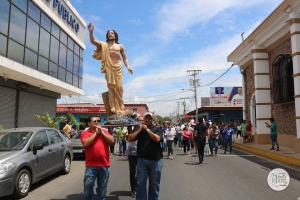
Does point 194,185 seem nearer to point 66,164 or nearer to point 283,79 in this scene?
point 66,164

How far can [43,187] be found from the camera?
6844 mm

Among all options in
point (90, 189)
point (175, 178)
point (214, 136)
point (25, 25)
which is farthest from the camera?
point (25, 25)

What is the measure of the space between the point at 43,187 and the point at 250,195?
491cm

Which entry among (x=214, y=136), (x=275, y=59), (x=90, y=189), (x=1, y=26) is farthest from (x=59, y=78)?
(x=90, y=189)

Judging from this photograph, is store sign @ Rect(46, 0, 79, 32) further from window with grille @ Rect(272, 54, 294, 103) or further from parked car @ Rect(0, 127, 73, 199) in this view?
window with grille @ Rect(272, 54, 294, 103)

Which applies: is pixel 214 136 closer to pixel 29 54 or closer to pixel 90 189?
pixel 90 189

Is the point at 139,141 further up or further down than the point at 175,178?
further up

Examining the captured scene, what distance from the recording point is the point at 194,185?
685 centimetres

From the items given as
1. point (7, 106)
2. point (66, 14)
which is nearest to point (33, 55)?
point (7, 106)

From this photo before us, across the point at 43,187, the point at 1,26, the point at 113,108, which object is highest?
the point at 1,26

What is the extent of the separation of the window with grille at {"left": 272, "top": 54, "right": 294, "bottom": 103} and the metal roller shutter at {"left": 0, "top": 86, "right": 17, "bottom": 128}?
14377mm

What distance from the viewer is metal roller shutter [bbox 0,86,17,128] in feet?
44.0

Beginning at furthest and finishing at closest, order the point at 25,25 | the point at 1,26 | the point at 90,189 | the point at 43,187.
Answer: the point at 25,25, the point at 1,26, the point at 43,187, the point at 90,189

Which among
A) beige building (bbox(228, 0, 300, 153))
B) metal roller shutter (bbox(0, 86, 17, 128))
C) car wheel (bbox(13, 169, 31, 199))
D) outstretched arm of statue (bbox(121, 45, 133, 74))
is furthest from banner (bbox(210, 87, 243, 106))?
car wheel (bbox(13, 169, 31, 199))
